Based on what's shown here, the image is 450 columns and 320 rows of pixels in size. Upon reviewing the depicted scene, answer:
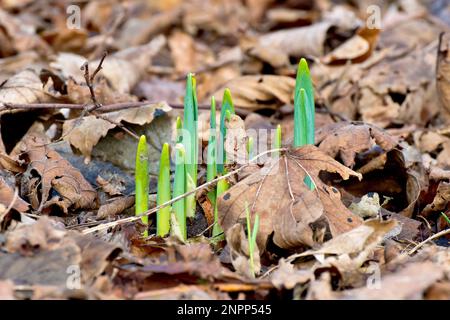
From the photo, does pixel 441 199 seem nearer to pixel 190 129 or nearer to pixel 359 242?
pixel 359 242

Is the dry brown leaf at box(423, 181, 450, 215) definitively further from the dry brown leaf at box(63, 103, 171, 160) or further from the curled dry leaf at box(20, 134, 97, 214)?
the curled dry leaf at box(20, 134, 97, 214)

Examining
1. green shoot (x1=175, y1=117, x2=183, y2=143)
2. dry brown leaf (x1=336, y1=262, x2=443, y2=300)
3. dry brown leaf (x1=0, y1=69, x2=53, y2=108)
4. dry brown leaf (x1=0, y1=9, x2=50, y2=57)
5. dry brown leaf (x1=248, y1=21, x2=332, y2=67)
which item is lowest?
dry brown leaf (x1=336, y1=262, x2=443, y2=300)

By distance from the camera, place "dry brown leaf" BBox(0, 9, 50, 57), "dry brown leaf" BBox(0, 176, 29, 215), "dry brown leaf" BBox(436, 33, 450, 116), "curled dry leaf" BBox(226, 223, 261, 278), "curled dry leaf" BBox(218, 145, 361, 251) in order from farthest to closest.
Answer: "dry brown leaf" BBox(0, 9, 50, 57), "dry brown leaf" BBox(436, 33, 450, 116), "dry brown leaf" BBox(0, 176, 29, 215), "curled dry leaf" BBox(218, 145, 361, 251), "curled dry leaf" BBox(226, 223, 261, 278)

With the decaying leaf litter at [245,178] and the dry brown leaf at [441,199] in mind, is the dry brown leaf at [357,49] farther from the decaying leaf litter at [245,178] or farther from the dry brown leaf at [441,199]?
the dry brown leaf at [441,199]

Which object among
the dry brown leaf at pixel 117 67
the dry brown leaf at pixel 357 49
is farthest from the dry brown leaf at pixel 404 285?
the dry brown leaf at pixel 357 49

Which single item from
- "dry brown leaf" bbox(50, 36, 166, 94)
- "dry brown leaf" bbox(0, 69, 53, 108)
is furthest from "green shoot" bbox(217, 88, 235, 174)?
"dry brown leaf" bbox(50, 36, 166, 94)

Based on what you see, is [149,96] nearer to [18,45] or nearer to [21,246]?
[18,45]
